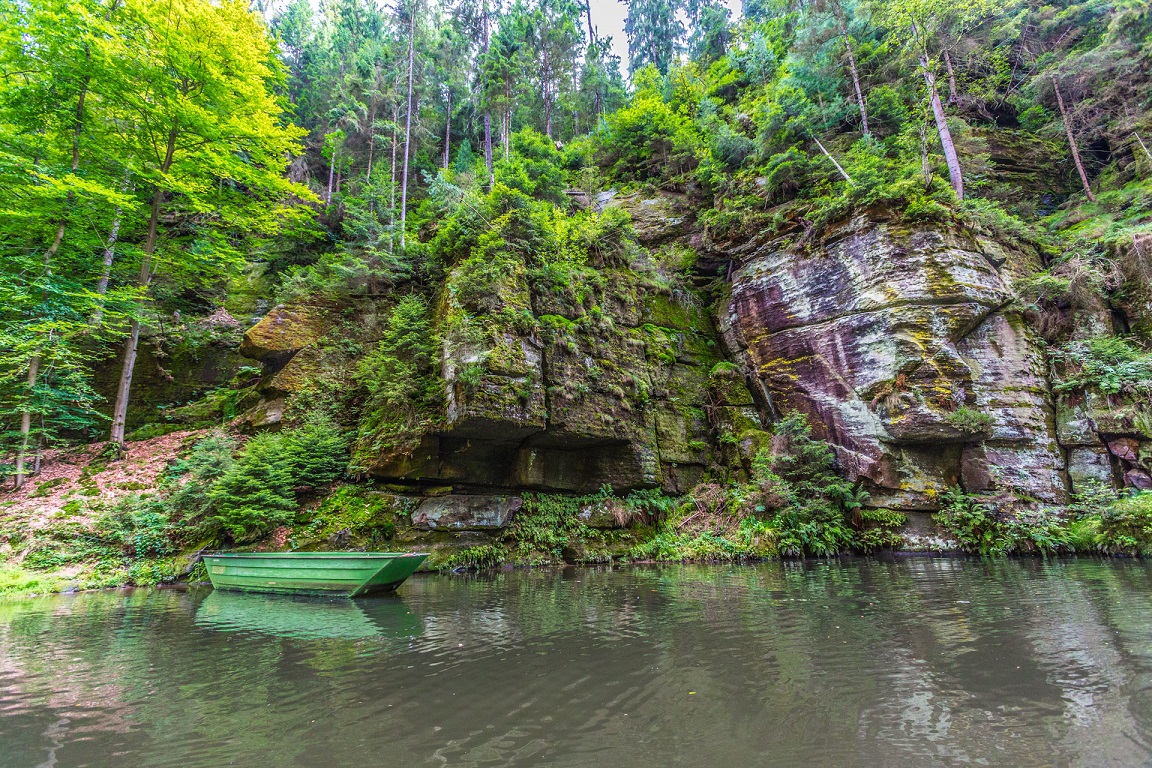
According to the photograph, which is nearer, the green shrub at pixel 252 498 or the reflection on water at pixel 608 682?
the reflection on water at pixel 608 682

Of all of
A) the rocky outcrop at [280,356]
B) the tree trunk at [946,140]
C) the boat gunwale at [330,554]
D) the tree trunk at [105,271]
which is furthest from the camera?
the tree trunk at [946,140]

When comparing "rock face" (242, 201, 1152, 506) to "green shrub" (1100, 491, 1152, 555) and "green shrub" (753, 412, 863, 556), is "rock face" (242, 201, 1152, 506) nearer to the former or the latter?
"green shrub" (753, 412, 863, 556)

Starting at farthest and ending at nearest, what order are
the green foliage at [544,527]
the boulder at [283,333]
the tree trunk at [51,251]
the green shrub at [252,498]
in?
the boulder at [283,333] < the green foliage at [544,527] < the tree trunk at [51,251] < the green shrub at [252,498]

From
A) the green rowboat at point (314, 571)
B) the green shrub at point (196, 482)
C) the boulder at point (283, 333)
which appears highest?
the boulder at point (283, 333)

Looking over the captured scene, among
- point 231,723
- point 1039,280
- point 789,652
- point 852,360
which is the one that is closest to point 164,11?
point 231,723

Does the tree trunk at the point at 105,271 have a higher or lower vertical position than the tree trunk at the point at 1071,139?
lower

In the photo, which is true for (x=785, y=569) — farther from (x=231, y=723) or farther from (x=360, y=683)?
(x=231, y=723)

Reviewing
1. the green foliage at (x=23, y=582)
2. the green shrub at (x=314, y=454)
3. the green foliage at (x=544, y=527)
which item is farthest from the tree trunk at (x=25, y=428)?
the green foliage at (x=544, y=527)

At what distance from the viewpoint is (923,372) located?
1245 cm

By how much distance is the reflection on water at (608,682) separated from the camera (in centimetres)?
271

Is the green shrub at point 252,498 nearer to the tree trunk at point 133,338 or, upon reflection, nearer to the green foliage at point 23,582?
the green foliage at point 23,582

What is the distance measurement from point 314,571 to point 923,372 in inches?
592

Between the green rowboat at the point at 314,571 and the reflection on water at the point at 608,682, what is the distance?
949mm

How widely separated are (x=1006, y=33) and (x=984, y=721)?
26.6 meters
